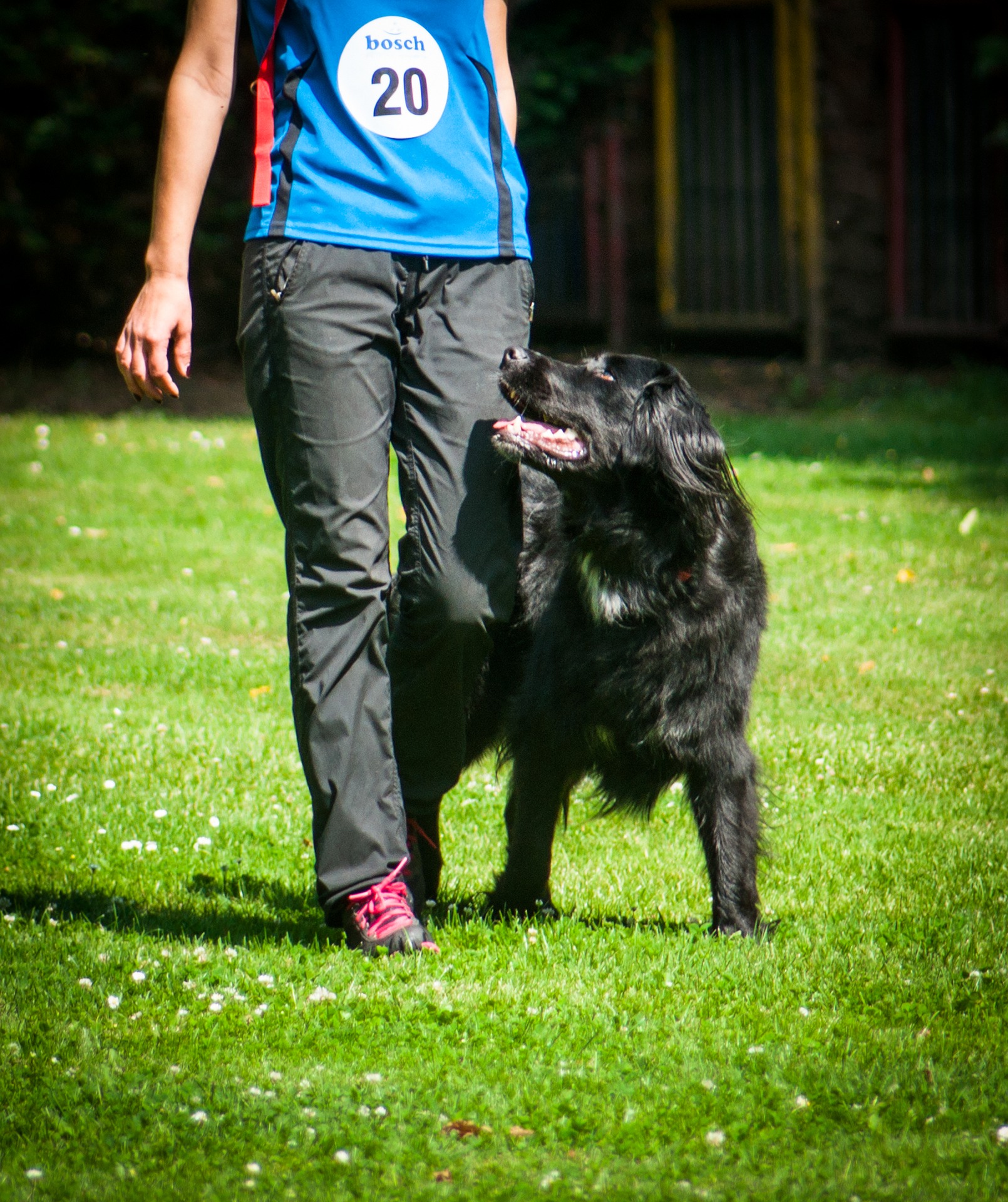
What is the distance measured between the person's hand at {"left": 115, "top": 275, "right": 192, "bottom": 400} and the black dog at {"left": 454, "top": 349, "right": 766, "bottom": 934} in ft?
2.49

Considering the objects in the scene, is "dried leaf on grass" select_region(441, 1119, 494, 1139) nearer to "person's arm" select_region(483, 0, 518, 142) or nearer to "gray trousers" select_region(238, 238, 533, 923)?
"gray trousers" select_region(238, 238, 533, 923)

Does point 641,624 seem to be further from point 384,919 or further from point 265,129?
point 265,129

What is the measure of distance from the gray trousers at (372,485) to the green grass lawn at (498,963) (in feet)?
1.49

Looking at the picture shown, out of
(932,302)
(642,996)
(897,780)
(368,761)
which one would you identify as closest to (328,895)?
(368,761)

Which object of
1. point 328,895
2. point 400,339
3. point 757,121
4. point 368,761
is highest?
point 757,121

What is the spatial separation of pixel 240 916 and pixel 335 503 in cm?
121

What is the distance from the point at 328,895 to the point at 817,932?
3.83 feet

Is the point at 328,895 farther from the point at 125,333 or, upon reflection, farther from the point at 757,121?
the point at 757,121

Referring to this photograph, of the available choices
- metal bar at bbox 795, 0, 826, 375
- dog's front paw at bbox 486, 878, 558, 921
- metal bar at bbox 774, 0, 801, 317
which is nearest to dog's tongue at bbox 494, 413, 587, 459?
dog's front paw at bbox 486, 878, 558, 921

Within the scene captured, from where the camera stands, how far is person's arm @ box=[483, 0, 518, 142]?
10.9 ft

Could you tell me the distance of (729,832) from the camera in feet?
11.2

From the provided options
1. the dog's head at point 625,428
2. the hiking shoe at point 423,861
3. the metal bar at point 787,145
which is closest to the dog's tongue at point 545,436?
the dog's head at point 625,428

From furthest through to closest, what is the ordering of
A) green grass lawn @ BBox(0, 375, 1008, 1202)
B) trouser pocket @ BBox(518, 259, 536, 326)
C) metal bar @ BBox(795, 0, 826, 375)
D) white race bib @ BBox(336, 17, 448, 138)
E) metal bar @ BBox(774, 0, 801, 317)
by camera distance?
metal bar @ BBox(774, 0, 801, 317), metal bar @ BBox(795, 0, 826, 375), trouser pocket @ BBox(518, 259, 536, 326), white race bib @ BBox(336, 17, 448, 138), green grass lawn @ BBox(0, 375, 1008, 1202)

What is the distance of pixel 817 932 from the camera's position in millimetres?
3436
